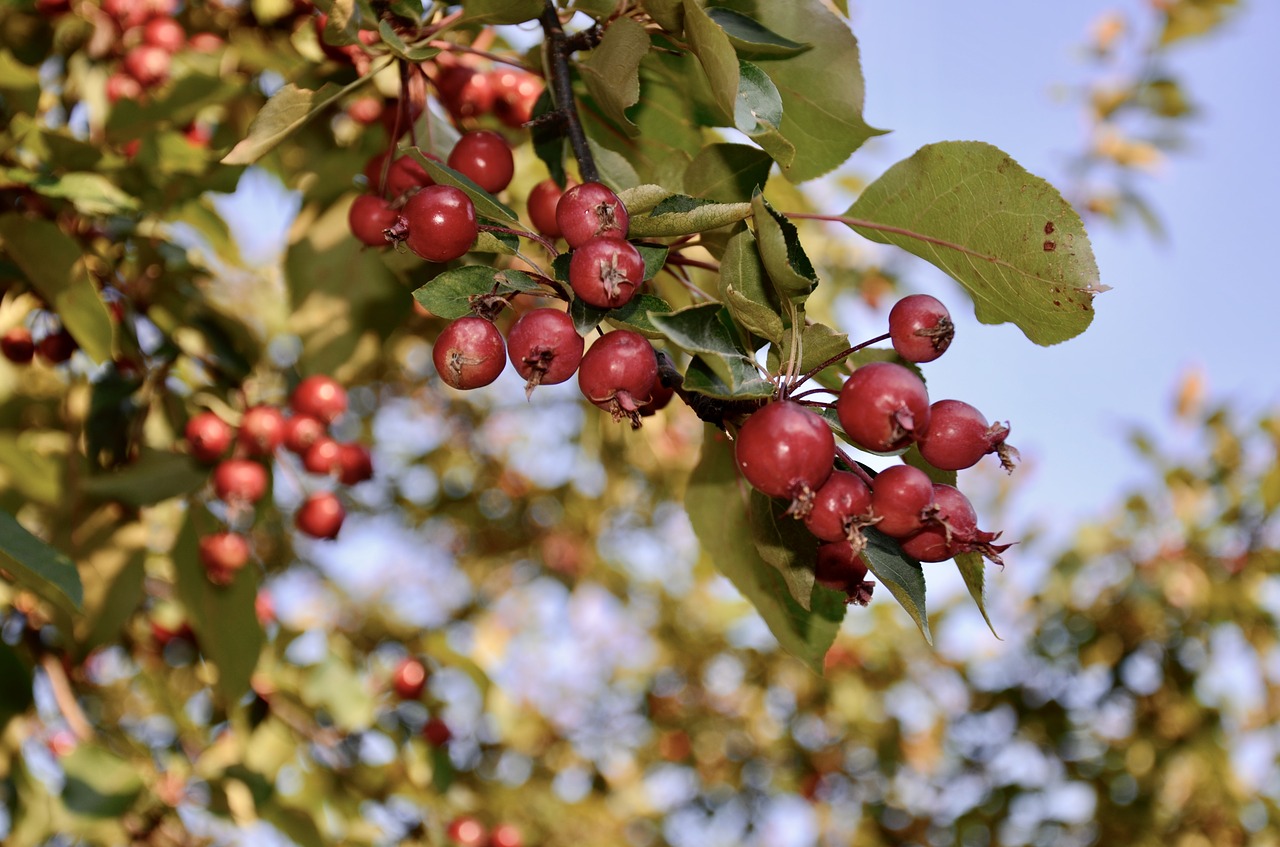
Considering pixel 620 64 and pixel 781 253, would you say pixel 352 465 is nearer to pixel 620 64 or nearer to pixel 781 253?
pixel 620 64

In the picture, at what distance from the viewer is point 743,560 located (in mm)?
1332

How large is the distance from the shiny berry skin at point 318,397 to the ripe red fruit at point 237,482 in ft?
0.51

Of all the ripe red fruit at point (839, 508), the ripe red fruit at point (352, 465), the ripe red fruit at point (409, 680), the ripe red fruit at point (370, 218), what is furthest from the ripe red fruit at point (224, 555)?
the ripe red fruit at point (839, 508)

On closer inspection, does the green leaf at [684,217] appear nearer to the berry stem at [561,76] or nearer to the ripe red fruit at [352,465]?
the berry stem at [561,76]

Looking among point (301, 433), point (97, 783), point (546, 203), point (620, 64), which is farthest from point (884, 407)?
point (97, 783)

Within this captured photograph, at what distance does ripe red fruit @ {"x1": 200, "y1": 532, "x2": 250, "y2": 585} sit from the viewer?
203cm

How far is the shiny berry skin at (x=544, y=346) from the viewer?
34.7 inches

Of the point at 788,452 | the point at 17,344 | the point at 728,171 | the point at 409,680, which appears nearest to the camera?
the point at 788,452

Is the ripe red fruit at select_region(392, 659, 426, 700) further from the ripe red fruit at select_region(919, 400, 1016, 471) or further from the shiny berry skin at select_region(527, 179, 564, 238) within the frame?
the ripe red fruit at select_region(919, 400, 1016, 471)

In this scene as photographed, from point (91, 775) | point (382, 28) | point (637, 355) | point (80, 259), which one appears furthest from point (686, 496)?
point (91, 775)

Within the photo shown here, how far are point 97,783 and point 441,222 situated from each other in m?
1.69

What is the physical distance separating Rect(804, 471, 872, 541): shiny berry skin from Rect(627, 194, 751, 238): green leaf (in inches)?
9.8

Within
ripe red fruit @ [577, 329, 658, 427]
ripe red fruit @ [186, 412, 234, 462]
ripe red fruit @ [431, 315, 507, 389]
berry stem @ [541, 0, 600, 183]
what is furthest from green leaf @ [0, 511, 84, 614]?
ripe red fruit @ [186, 412, 234, 462]

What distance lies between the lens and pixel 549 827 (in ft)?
11.2
